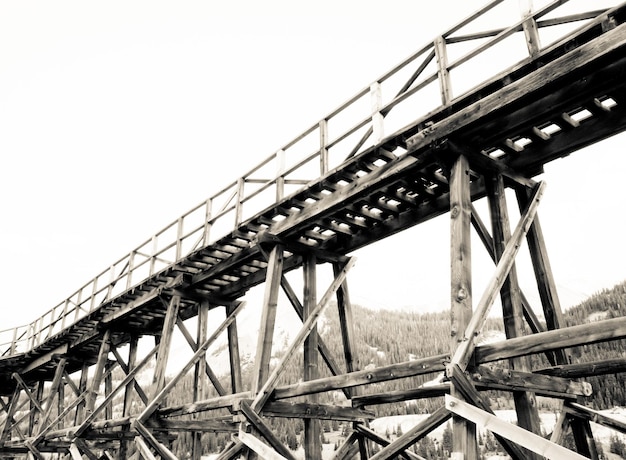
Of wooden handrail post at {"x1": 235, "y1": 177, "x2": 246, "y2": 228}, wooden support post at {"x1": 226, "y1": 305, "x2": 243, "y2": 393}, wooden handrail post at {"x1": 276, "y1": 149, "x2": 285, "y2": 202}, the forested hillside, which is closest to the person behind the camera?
wooden handrail post at {"x1": 276, "y1": 149, "x2": 285, "y2": 202}

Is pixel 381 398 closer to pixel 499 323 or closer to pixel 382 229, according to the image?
pixel 382 229

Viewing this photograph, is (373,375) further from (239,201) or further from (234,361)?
(234,361)

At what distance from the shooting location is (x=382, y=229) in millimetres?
8422

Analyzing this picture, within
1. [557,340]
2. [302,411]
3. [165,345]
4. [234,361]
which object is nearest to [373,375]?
[302,411]

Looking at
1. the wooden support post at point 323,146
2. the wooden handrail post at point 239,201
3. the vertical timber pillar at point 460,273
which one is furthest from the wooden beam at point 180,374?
the vertical timber pillar at point 460,273

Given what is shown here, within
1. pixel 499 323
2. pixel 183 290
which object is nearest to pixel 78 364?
pixel 183 290

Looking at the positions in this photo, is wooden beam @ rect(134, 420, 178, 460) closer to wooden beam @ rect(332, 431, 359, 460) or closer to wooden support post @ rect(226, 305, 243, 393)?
wooden support post @ rect(226, 305, 243, 393)

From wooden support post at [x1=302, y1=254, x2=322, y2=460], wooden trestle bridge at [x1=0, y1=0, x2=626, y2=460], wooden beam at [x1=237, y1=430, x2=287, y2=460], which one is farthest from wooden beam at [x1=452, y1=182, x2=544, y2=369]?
wooden support post at [x1=302, y1=254, x2=322, y2=460]

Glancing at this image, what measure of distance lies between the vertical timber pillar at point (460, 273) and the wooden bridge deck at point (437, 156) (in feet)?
1.24

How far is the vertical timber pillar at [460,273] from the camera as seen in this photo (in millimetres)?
4633

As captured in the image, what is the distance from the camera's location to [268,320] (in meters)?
8.16

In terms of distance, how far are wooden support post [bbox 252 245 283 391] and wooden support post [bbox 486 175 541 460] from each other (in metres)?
3.47

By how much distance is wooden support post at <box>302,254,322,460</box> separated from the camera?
7.89 m

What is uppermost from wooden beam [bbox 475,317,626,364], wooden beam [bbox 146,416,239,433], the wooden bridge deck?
the wooden bridge deck
